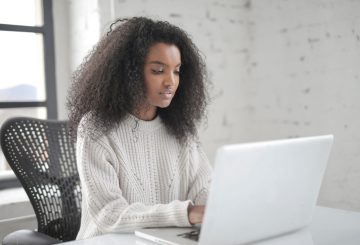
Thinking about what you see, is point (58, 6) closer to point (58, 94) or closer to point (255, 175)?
point (58, 94)

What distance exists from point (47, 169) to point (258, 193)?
0.88 m

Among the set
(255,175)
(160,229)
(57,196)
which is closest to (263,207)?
(255,175)

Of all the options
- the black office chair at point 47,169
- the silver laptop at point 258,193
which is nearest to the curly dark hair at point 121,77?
the black office chair at point 47,169

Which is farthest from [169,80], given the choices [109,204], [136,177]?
[109,204]

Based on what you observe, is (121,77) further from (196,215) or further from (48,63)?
(48,63)

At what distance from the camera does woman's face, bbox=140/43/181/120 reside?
1470mm

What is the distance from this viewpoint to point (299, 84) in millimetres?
2535

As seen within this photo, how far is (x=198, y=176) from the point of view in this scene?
1593mm

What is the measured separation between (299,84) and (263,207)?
5.31ft

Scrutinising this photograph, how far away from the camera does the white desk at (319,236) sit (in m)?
1.10

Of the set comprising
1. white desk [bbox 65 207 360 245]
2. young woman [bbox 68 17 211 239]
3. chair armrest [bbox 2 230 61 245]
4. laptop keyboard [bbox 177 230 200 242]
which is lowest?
chair armrest [bbox 2 230 61 245]

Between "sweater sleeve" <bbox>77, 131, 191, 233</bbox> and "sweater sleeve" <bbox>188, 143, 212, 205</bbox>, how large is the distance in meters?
0.30

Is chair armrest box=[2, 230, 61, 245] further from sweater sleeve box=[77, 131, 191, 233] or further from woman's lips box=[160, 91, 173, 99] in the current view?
woman's lips box=[160, 91, 173, 99]

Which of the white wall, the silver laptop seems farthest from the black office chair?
the white wall
